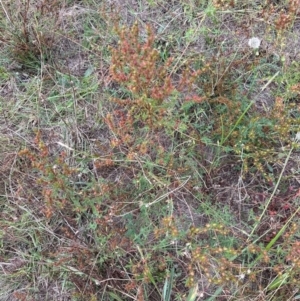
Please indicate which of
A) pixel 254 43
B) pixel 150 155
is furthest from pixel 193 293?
pixel 254 43

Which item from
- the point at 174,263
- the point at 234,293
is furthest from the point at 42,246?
the point at 234,293

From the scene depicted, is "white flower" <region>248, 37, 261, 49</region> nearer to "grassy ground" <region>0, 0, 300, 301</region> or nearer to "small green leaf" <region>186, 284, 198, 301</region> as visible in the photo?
"grassy ground" <region>0, 0, 300, 301</region>

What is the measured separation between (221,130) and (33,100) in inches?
35.0

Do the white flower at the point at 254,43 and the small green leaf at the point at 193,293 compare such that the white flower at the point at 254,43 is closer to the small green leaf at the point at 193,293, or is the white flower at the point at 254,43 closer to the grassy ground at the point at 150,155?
the grassy ground at the point at 150,155

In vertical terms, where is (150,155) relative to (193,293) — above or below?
above

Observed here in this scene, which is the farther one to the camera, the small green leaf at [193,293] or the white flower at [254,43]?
the white flower at [254,43]

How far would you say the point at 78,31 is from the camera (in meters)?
2.25

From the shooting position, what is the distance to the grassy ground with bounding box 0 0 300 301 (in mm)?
1786

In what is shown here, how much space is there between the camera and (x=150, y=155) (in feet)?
6.48

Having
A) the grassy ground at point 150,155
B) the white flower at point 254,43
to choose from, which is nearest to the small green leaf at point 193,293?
the grassy ground at point 150,155

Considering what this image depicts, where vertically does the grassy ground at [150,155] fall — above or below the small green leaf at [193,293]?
above

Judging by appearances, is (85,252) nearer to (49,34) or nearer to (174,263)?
(174,263)

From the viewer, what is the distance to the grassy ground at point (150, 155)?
5.86 feet

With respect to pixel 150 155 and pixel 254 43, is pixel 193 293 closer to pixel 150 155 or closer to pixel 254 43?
pixel 150 155
